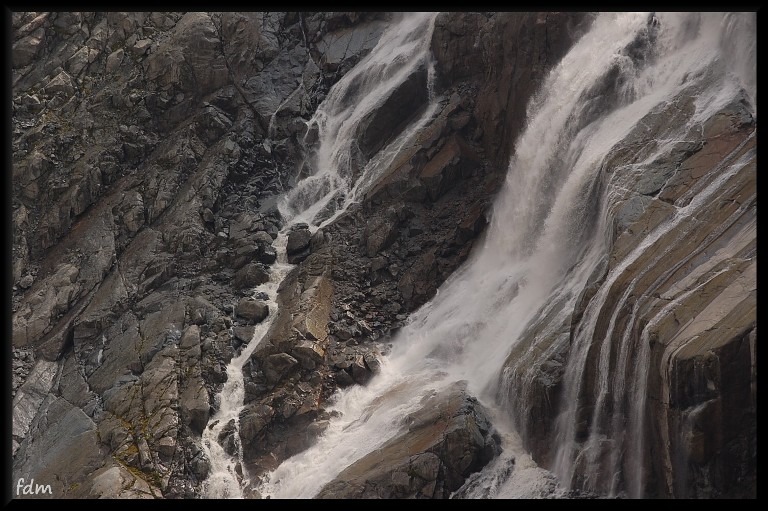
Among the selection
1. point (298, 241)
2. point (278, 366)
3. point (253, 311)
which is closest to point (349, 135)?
point (298, 241)

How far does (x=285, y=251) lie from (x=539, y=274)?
10.6 m

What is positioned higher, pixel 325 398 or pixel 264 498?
pixel 325 398

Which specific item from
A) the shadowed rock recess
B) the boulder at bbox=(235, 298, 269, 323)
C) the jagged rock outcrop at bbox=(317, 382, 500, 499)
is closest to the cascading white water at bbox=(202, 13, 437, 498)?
the boulder at bbox=(235, 298, 269, 323)

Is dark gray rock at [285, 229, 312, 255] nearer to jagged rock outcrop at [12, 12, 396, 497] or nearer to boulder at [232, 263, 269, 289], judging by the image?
jagged rock outcrop at [12, 12, 396, 497]

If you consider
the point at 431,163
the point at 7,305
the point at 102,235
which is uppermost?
the point at 431,163

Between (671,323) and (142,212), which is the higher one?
(671,323)

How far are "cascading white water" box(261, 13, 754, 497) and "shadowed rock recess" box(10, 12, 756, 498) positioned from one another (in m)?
0.54

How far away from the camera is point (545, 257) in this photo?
952 inches

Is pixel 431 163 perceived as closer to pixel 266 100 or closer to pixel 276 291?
pixel 276 291

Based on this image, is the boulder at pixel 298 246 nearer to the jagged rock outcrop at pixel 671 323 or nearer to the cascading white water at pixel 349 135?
the cascading white water at pixel 349 135

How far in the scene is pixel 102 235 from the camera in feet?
100

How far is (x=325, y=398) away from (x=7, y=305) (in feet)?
39.3

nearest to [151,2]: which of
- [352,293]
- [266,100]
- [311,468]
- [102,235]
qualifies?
[266,100]

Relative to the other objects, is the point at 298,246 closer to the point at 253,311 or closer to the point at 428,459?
the point at 253,311
